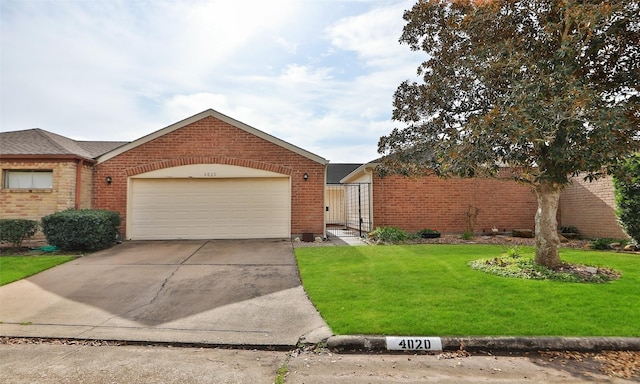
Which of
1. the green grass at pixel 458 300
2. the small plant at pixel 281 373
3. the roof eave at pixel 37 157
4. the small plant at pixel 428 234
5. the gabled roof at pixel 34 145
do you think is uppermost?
the gabled roof at pixel 34 145

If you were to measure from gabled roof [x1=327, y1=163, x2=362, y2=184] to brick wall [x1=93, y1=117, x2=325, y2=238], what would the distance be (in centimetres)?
1132

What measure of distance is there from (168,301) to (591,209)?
14.4m

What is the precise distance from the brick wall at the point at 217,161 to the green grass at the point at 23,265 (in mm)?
2954

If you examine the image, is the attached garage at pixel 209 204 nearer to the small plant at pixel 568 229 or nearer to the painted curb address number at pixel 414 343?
the painted curb address number at pixel 414 343

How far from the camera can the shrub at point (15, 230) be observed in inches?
388

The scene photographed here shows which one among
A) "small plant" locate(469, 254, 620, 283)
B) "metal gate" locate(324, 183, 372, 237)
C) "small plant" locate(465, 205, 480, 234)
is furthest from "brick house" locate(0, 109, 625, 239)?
"small plant" locate(469, 254, 620, 283)

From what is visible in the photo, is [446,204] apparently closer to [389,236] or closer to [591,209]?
[389,236]

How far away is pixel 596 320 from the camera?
14.8 ft

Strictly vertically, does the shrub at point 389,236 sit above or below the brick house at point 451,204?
below

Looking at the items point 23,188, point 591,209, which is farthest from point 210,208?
point 591,209

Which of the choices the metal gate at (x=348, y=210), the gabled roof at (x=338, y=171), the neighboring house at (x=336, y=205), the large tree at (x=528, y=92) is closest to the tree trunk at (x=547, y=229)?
the large tree at (x=528, y=92)

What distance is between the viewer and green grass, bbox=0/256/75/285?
283 inches

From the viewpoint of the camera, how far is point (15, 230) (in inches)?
389

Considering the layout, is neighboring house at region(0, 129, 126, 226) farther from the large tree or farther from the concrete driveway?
the large tree
